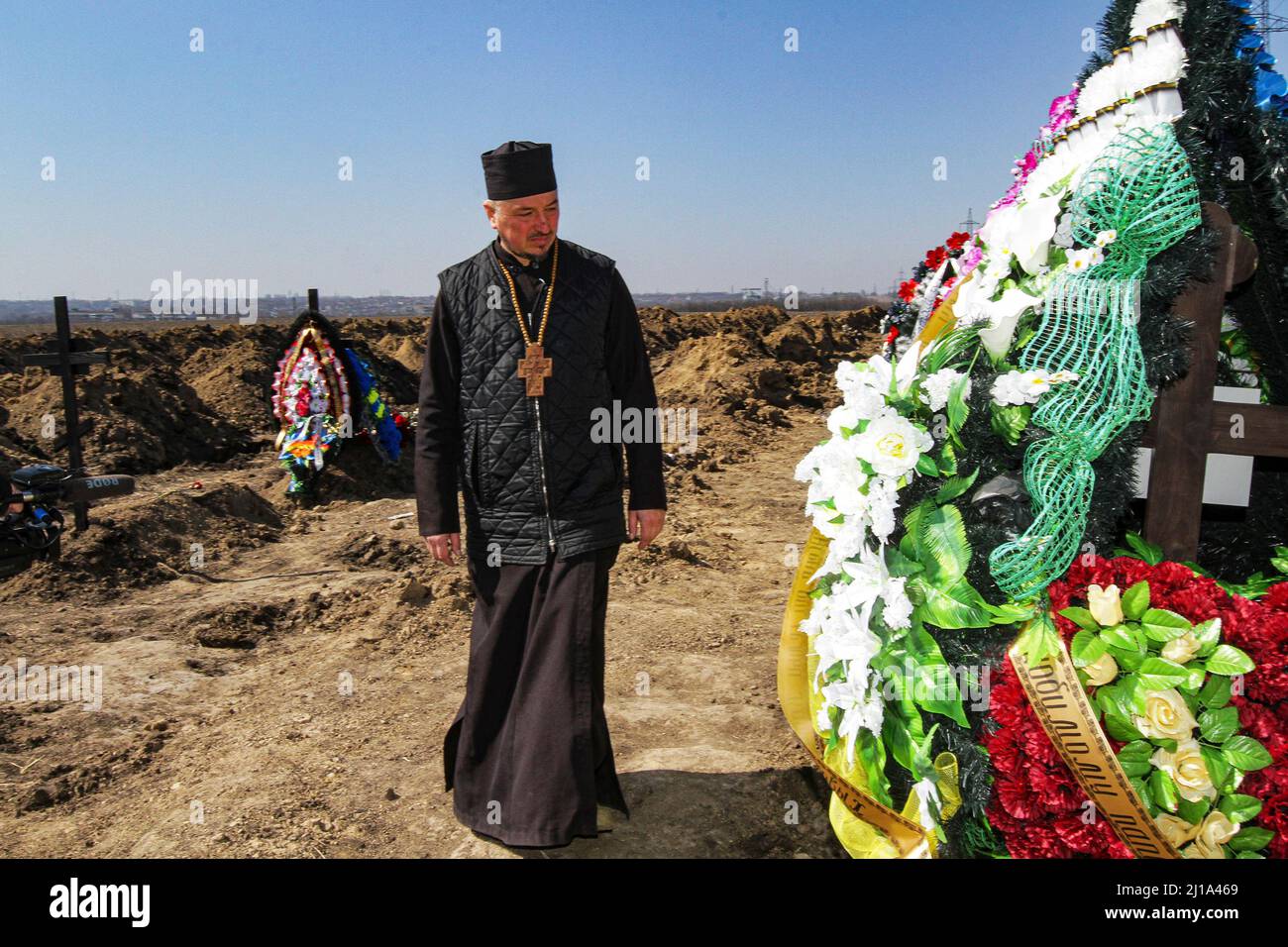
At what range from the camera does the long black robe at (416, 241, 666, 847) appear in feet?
9.83

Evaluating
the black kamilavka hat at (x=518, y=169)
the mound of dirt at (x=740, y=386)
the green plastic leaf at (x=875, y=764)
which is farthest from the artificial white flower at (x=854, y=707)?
the mound of dirt at (x=740, y=386)

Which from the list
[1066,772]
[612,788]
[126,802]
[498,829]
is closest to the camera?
[1066,772]

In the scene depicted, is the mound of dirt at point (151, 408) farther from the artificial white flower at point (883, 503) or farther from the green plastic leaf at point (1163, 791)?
the green plastic leaf at point (1163, 791)

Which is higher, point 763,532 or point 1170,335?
point 1170,335

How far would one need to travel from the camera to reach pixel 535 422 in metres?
3.13

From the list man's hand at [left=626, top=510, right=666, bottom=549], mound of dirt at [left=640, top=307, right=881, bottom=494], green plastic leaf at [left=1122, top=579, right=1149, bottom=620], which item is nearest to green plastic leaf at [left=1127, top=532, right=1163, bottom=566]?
green plastic leaf at [left=1122, top=579, right=1149, bottom=620]

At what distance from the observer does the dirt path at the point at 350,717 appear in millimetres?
3338

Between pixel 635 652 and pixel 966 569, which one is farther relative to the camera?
pixel 635 652

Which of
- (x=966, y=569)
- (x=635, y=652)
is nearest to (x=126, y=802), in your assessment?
(x=635, y=652)

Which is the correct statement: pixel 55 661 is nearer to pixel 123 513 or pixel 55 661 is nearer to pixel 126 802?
pixel 126 802

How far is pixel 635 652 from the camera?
5.09 metres

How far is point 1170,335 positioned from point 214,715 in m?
4.38

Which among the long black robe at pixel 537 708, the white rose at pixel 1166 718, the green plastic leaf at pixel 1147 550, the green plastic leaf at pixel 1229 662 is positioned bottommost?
the long black robe at pixel 537 708

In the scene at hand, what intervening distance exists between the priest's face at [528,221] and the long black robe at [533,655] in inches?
3.8
